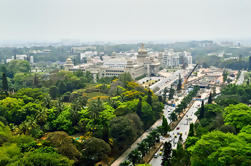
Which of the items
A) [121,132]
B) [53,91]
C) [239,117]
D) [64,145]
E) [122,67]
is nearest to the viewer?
[64,145]

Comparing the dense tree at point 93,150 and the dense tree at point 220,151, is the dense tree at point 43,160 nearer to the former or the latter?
the dense tree at point 93,150

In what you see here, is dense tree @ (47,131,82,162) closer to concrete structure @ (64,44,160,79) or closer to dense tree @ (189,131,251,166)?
dense tree @ (189,131,251,166)

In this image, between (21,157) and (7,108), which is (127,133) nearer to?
(21,157)

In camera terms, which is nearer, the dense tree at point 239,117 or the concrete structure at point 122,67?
the dense tree at point 239,117

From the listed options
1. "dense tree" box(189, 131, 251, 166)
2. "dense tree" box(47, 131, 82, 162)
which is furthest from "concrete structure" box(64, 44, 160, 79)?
"dense tree" box(189, 131, 251, 166)

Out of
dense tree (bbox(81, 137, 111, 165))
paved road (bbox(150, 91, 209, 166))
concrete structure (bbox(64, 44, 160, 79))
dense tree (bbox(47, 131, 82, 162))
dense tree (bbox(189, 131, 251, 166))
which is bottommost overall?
paved road (bbox(150, 91, 209, 166))

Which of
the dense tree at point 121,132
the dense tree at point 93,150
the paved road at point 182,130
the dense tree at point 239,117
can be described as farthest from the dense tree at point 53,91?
the dense tree at point 239,117

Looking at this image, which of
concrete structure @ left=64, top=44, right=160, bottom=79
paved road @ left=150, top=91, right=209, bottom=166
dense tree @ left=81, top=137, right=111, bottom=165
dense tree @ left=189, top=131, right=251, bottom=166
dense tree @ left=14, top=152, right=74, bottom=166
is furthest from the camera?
Result: concrete structure @ left=64, top=44, right=160, bottom=79

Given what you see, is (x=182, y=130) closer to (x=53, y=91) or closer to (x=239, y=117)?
(x=239, y=117)

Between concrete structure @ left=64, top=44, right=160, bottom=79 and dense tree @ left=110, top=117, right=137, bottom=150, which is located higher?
concrete structure @ left=64, top=44, right=160, bottom=79

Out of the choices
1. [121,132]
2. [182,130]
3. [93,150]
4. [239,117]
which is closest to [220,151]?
[239,117]

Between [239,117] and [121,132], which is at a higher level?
[239,117]
